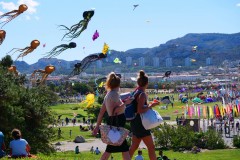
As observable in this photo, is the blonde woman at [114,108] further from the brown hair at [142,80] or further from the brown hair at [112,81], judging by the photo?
the brown hair at [142,80]

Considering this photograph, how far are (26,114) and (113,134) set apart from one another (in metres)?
13.3

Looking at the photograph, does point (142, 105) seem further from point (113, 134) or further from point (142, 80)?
point (113, 134)

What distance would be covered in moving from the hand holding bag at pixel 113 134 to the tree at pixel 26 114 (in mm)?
10998

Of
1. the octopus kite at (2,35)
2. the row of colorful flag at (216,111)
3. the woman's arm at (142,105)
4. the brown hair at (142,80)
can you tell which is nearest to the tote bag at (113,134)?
the woman's arm at (142,105)

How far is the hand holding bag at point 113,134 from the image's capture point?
692 centimetres

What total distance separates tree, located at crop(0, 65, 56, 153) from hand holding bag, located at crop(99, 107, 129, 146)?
11.0 metres

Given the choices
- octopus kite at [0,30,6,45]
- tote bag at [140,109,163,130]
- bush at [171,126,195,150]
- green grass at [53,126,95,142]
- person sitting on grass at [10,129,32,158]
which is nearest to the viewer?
tote bag at [140,109,163,130]

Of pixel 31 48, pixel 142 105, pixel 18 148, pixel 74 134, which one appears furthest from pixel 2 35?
pixel 74 134

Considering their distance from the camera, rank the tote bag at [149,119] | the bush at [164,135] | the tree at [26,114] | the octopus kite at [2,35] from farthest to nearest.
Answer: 1. the bush at [164,135]
2. the octopus kite at [2,35]
3. the tree at [26,114]
4. the tote bag at [149,119]

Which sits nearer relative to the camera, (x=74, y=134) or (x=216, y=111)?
(x=74, y=134)

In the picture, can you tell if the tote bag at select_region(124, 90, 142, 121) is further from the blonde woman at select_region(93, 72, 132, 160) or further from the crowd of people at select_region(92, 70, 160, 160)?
the blonde woman at select_region(93, 72, 132, 160)

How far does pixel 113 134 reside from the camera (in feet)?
22.7

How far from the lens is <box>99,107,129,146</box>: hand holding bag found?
692 cm

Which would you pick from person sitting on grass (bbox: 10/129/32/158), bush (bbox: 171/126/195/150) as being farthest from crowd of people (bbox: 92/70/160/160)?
bush (bbox: 171/126/195/150)
